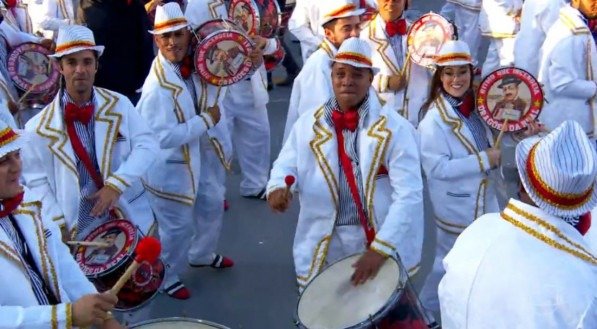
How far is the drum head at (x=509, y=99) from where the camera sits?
494 centimetres

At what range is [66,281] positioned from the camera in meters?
3.40

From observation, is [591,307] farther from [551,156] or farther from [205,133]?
[205,133]

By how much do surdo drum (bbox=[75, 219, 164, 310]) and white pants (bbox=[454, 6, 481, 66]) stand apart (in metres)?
6.29

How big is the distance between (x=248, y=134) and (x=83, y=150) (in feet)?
8.45

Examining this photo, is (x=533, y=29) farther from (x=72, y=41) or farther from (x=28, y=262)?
(x=28, y=262)

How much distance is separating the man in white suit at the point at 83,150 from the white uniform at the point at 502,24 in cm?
513

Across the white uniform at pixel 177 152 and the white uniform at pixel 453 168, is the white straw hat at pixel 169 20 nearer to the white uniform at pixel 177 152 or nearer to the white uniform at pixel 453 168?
the white uniform at pixel 177 152

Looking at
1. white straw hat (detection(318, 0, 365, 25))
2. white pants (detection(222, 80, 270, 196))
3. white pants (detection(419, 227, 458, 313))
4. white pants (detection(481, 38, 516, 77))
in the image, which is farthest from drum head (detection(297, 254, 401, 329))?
white pants (detection(481, 38, 516, 77))

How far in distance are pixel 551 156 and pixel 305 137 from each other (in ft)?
5.83

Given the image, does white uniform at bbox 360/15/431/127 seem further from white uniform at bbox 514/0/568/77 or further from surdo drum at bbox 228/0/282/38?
white uniform at bbox 514/0/568/77

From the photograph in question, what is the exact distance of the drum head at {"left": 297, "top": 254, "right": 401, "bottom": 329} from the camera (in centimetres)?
361

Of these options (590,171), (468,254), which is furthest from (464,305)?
(590,171)

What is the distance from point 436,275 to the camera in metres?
5.05

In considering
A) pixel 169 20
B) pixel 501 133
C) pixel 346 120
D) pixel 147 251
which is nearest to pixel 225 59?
pixel 169 20
